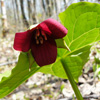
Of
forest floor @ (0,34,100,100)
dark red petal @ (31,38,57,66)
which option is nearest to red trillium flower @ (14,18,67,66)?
dark red petal @ (31,38,57,66)

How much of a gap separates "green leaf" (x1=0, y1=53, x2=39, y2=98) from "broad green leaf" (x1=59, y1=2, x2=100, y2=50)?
0.21 metres

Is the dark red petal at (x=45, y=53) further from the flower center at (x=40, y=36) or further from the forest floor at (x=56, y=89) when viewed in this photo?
the forest floor at (x=56, y=89)

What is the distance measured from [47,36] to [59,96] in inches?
37.1

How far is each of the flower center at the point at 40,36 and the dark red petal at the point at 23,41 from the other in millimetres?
35

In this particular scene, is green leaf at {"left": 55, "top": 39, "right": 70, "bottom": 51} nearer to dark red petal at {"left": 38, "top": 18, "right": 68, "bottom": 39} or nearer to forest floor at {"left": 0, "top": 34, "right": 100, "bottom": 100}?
dark red petal at {"left": 38, "top": 18, "right": 68, "bottom": 39}

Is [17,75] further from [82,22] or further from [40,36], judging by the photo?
[82,22]

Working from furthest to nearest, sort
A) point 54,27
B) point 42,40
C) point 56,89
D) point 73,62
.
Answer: point 56,89 < point 73,62 < point 42,40 < point 54,27

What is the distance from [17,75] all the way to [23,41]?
180 millimetres

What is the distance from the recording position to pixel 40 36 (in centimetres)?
59

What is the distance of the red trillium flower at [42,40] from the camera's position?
0.51 metres

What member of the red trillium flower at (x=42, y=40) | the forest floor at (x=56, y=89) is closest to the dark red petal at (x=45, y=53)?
the red trillium flower at (x=42, y=40)

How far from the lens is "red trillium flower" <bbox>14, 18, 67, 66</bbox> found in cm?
51

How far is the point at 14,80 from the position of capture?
63 centimetres

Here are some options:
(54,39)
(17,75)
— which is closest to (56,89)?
(17,75)
